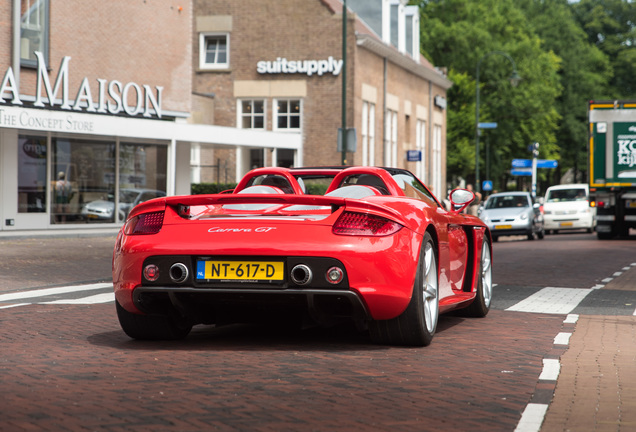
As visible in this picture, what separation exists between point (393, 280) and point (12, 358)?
244cm

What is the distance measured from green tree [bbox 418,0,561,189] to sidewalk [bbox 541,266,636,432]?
52.8 metres

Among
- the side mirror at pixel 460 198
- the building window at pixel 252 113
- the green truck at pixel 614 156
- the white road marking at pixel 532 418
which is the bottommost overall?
the white road marking at pixel 532 418

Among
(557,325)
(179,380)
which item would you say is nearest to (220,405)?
(179,380)

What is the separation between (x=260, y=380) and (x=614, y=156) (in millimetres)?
23712

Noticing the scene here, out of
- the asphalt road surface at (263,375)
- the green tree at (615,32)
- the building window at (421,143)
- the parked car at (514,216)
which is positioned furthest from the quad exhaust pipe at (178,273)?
the green tree at (615,32)

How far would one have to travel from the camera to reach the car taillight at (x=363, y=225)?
646cm

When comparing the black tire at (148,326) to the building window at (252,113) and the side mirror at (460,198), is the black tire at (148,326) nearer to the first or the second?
the side mirror at (460,198)

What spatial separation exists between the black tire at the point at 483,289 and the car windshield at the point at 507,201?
2241 cm

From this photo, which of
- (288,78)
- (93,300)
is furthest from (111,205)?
(93,300)

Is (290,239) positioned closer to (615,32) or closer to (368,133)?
(368,133)

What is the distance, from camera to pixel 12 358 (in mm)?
6477

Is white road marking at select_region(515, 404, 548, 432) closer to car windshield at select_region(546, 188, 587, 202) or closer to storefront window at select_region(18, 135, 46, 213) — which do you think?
storefront window at select_region(18, 135, 46, 213)

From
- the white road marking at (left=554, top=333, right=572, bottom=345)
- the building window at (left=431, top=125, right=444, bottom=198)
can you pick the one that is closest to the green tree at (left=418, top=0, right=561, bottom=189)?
the building window at (left=431, top=125, right=444, bottom=198)

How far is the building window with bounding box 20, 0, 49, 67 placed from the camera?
25078 mm
